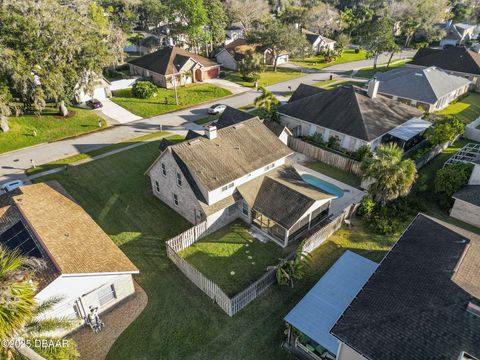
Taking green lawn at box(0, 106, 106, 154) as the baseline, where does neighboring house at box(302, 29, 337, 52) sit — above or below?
above

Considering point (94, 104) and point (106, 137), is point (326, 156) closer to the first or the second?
point (106, 137)

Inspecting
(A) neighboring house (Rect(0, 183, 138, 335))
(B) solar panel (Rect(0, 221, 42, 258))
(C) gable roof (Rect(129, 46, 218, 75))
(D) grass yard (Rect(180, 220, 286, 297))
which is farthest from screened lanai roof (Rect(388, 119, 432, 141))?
(C) gable roof (Rect(129, 46, 218, 75))

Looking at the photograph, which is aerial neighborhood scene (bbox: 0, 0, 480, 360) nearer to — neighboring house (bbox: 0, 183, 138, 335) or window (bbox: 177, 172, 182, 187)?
neighboring house (bbox: 0, 183, 138, 335)

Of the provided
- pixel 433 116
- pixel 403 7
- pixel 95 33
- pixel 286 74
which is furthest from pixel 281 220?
pixel 403 7

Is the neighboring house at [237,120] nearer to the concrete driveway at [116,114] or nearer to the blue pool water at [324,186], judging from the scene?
the blue pool water at [324,186]

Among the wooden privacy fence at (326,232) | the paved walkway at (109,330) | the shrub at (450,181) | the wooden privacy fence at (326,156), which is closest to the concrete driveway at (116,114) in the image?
the wooden privacy fence at (326,156)

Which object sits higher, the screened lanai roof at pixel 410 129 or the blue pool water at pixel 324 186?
the screened lanai roof at pixel 410 129

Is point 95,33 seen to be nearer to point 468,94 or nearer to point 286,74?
point 286,74

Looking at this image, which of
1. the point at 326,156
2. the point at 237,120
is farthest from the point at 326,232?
the point at 237,120
